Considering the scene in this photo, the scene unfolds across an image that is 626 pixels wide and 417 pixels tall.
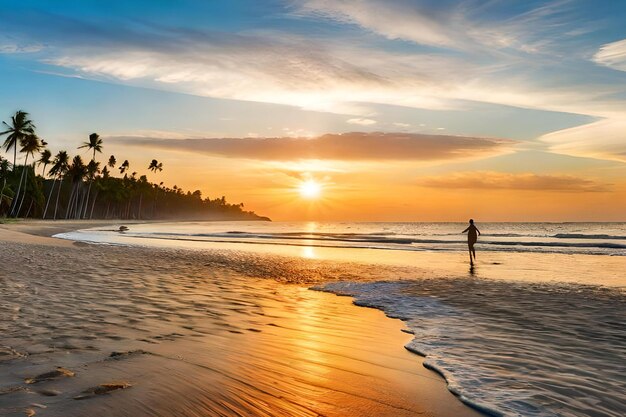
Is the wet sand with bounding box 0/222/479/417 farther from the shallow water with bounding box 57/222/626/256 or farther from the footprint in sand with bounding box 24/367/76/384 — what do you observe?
the shallow water with bounding box 57/222/626/256

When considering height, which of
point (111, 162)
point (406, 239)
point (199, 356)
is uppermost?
point (111, 162)

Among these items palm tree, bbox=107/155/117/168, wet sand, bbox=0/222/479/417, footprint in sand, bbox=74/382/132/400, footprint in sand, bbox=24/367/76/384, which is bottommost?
wet sand, bbox=0/222/479/417

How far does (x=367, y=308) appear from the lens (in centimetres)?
1060

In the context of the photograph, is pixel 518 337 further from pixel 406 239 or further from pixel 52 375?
pixel 406 239

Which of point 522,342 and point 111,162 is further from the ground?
point 111,162

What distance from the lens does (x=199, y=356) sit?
5805 millimetres

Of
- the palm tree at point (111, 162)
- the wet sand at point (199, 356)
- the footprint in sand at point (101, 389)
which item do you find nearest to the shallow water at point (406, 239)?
the wet sand at point (199, 356)

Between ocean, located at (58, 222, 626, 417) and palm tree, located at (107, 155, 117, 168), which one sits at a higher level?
palm tree, located at (107, 155, 117, 168)

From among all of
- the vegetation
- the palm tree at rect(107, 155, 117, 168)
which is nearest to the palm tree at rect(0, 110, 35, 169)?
the vegetation

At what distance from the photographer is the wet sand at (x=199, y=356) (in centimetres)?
426

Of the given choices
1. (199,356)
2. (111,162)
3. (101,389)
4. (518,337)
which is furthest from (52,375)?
(111,162)

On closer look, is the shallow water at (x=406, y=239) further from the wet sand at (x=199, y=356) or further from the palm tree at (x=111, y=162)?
the palm tree at (x=111, y=162)

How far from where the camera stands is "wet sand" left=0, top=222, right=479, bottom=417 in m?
4.26

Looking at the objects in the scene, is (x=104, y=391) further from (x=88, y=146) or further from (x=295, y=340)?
(x=88, y=146)
